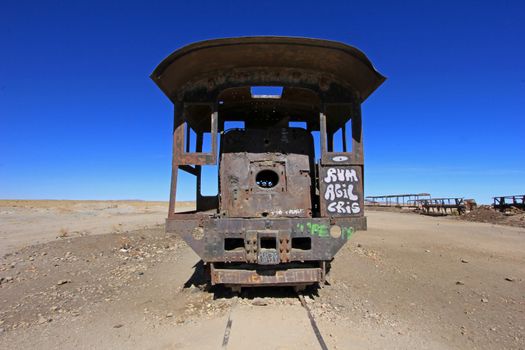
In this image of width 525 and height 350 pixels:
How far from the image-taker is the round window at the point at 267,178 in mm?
6824

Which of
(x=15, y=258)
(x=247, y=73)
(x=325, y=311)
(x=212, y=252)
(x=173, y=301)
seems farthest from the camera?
(x=15, y=258)

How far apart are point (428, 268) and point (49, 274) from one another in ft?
30.0

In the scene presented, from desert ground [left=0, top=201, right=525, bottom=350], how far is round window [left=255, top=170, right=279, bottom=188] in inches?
85.8

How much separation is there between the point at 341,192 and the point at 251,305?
243 centimetres

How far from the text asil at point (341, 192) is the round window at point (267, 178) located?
1177 mm

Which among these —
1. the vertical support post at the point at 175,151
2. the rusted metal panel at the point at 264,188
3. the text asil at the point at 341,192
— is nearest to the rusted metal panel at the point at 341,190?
the text asil at the point at 341,192

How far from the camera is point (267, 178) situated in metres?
7.11

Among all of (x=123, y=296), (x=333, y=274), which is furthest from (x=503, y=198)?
(x=123, y=296)

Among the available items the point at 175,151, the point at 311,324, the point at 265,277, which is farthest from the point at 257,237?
the point at 175,151

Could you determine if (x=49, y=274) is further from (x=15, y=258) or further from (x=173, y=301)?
(x=173, y=301)

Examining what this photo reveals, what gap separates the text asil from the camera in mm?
5844

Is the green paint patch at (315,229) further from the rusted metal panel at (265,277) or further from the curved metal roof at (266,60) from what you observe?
the curved metal roof at (266,60)

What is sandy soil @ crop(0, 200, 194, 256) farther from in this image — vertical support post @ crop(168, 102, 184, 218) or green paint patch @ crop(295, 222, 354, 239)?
green paint patch @ crop(295, 222, 354, 239)

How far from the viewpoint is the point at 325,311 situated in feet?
16.2
